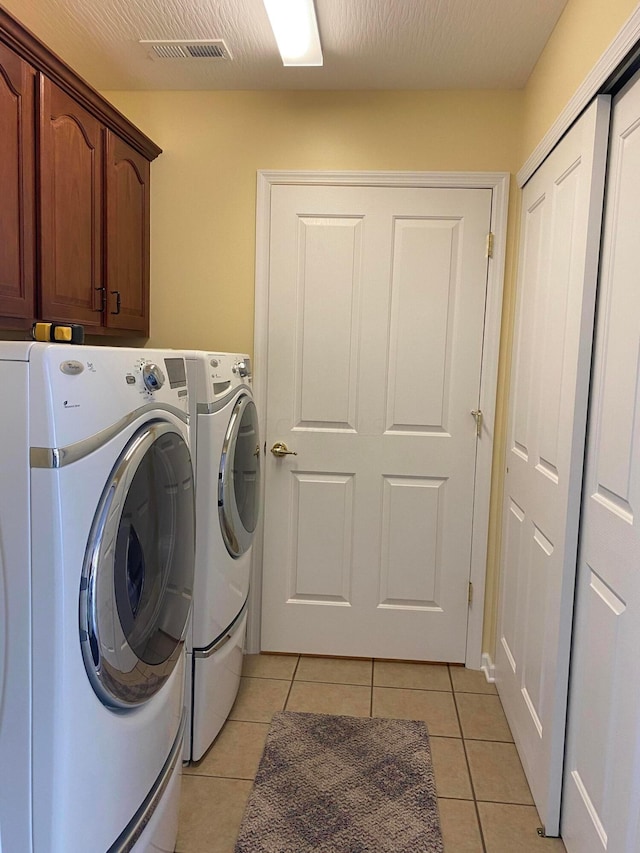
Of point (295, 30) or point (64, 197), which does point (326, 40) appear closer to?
point (295, 30)

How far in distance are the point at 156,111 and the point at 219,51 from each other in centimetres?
51

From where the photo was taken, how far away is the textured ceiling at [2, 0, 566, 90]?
1980 millimetres

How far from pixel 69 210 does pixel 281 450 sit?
126cm

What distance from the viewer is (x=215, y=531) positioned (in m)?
2.00

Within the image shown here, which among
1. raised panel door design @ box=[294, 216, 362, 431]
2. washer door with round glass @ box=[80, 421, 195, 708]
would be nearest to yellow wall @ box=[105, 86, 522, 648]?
raised panel door design @ box=[294, 216, 362, 431]

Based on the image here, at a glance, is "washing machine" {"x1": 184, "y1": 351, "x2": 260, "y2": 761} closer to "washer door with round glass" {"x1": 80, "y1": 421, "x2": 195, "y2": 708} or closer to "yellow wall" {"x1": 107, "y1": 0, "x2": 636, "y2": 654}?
"washer door with round glass" {"x1": 80, "y1": 421, "x2": 195, "y2": 708}

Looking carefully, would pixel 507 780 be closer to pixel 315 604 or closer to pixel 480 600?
pixel 480 600

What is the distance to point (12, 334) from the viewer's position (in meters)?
2.02

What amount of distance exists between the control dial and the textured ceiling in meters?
1.34

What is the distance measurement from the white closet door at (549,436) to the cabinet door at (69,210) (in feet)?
4.98

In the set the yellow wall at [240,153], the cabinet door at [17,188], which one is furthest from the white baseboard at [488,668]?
the cabinet door at [17,188]

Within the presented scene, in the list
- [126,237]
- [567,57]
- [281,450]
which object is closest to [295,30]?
[567,57]

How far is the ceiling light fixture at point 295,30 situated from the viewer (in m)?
1.83

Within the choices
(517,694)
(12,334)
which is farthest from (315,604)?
(12,334)
